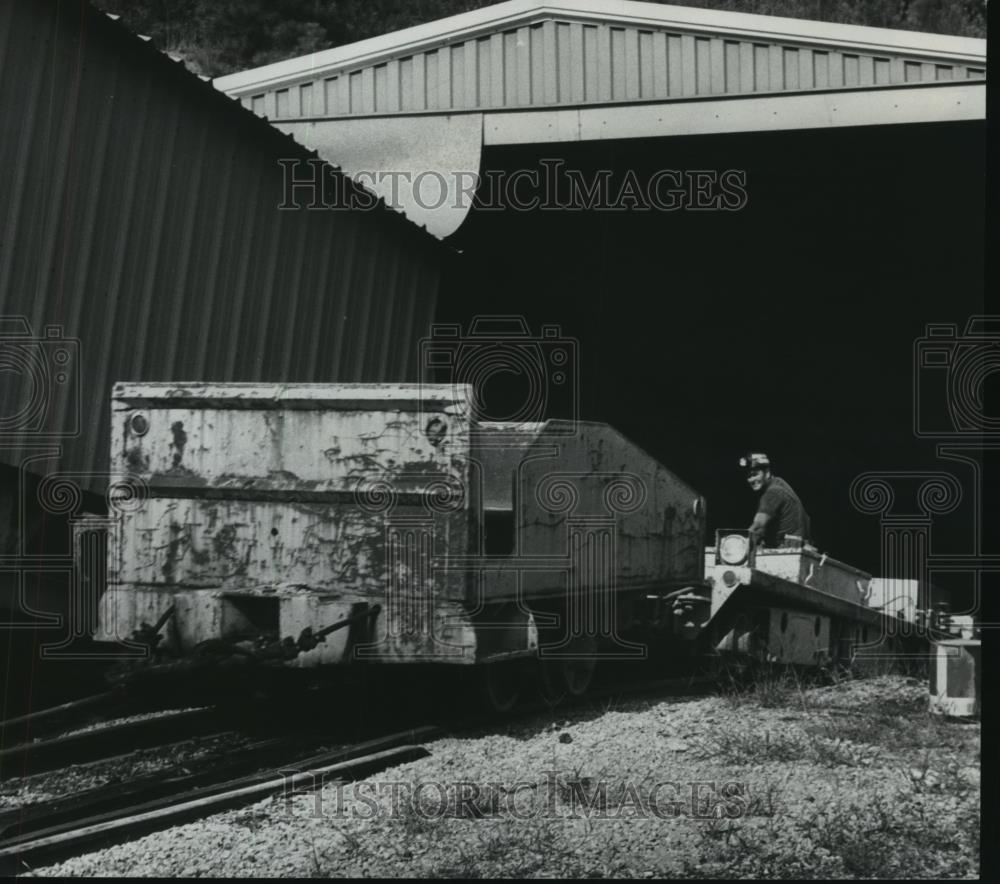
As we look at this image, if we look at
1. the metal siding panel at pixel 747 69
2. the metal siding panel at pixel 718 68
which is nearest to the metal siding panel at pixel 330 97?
the metal siding panel at pixel 718 68

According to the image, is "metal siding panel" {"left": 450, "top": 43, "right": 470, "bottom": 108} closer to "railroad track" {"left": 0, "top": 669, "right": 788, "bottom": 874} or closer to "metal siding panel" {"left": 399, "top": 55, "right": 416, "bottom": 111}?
"metal siding panel" {"left": 399, "top": 55, "right": 416, "bottom": 111}

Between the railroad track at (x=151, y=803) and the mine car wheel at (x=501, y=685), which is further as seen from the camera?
the mine car wheel at (x=501, y=685)

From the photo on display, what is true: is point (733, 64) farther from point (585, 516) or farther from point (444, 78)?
point (585, 516)

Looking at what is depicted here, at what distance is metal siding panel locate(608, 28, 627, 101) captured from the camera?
12.1 meters

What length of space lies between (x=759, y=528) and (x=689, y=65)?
5.12 meters

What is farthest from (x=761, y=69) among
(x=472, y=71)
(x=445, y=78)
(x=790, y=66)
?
(x=445, y=78)

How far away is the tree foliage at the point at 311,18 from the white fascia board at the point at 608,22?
460 millimetres

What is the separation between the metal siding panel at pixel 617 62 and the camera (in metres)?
12.1

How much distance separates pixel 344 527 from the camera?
623 cm

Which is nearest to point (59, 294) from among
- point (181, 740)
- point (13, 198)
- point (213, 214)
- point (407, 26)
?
point (13, 198)

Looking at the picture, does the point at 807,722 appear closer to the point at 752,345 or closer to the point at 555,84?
the point at 555,84

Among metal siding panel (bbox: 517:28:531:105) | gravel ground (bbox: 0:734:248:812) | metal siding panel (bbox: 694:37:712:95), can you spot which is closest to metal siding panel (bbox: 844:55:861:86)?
metal siding panel (bbox: 694:37:712:95)

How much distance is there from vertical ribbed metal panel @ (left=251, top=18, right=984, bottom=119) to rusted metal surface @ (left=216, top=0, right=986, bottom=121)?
0.01 metres

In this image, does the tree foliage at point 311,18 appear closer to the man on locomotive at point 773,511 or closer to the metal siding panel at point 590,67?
the metal siding panel at point 590,67
